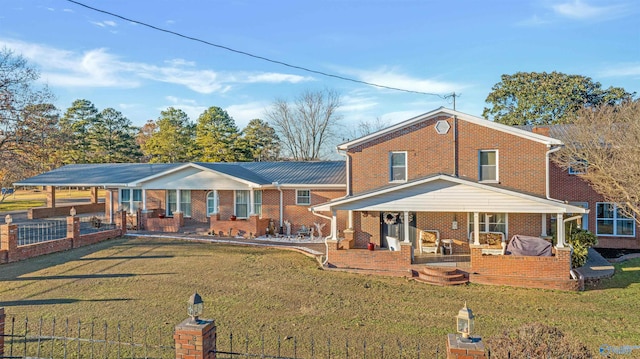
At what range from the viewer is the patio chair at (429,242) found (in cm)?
1560

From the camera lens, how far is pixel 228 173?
21.0 m

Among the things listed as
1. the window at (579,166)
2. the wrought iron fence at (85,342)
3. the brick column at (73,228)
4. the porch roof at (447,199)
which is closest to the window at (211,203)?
the brick column at (73,228)

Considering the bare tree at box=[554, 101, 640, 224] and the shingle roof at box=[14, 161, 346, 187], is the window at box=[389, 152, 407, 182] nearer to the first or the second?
the shingle roof at box=[14, 161, 346, 187]

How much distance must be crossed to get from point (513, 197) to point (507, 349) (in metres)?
9.64

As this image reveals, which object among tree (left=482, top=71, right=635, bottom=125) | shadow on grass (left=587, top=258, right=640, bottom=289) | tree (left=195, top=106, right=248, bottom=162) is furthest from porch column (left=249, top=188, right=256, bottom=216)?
tree (left=482, top=71, right=635, bottom=125)

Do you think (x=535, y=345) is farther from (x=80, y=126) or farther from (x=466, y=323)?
(x=80, y=126)

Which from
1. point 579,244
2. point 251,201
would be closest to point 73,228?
point 251,201

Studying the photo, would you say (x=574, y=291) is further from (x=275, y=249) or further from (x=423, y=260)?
(x=275, y=249)

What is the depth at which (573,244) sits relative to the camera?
14.1 m

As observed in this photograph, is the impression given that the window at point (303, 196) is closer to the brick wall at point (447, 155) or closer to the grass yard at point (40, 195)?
the brick wall at point (447, 155)

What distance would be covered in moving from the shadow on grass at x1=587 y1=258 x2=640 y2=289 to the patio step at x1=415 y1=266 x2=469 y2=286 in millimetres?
4175

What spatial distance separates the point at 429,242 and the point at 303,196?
7.96m

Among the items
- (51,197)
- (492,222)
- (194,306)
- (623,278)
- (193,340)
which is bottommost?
(623,278)

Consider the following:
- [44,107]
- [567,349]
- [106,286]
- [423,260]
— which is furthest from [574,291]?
[44,107]
